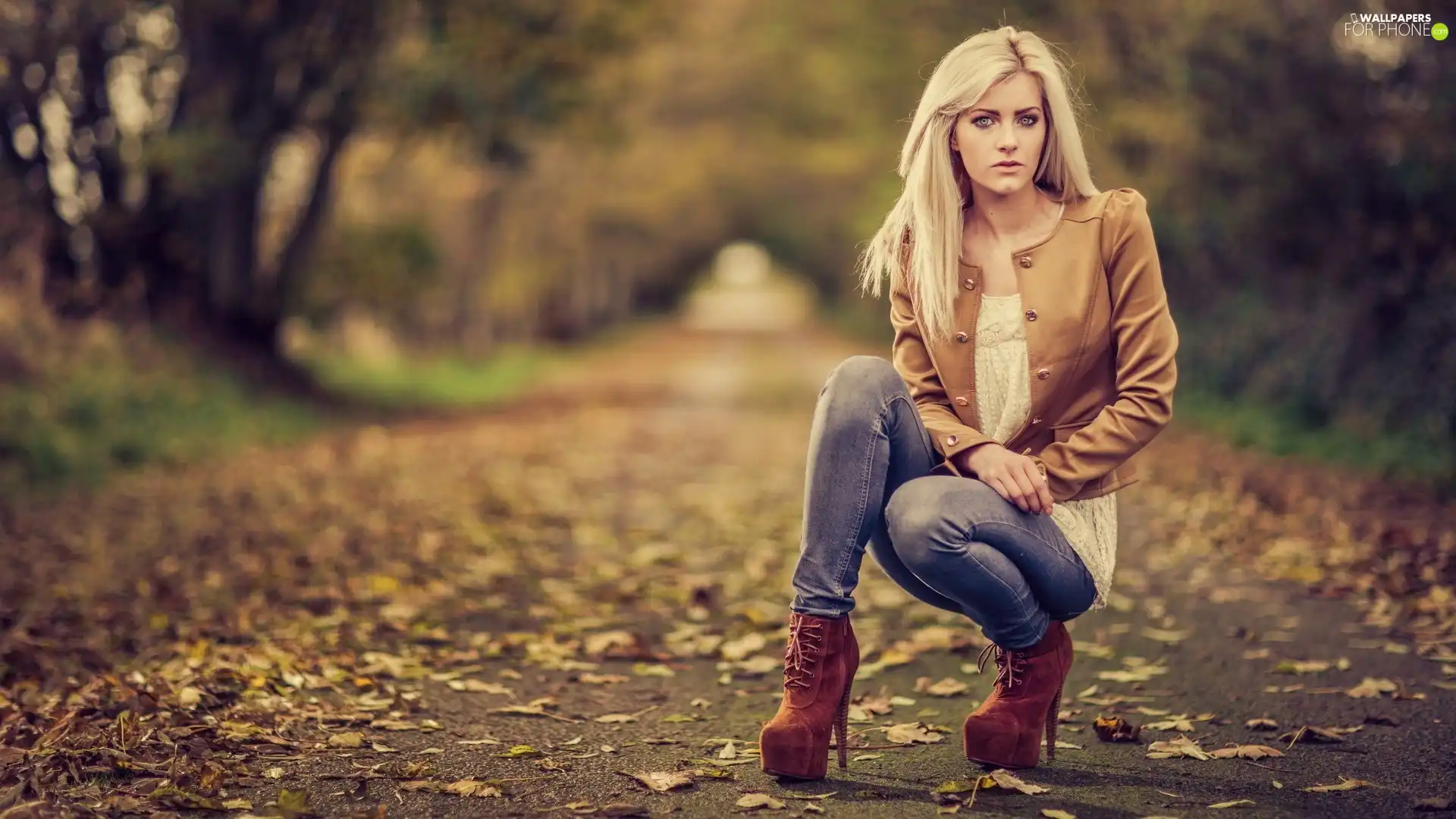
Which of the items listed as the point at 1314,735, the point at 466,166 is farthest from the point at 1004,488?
the point at 466,166

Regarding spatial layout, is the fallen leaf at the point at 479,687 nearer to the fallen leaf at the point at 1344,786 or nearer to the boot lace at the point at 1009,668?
the boot lace at the point at 1009,668

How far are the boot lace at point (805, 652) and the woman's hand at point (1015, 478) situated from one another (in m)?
0.60

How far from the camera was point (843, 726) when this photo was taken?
12.5ft

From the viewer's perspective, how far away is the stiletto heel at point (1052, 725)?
385cm

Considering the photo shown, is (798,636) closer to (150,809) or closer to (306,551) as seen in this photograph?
(150,809)

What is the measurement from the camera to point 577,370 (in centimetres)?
2848

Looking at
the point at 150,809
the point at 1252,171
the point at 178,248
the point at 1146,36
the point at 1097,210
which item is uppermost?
the point at 1146,36

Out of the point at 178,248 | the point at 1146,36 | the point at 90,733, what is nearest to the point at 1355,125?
the point at 1146,36

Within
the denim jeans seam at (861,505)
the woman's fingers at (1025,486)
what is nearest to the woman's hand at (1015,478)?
the woman's fingers at (1025,486)

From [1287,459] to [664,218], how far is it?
28.3 meters

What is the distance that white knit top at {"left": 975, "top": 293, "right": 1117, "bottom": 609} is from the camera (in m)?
3.83

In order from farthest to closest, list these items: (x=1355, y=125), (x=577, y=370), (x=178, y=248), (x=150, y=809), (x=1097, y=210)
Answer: (x=577, y=370), (x=178, y=248), (x=1355, y=125), (x=1097, y=210), (x=150, y=809)

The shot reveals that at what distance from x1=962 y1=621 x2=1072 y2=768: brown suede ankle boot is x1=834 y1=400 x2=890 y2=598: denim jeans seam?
53 cm

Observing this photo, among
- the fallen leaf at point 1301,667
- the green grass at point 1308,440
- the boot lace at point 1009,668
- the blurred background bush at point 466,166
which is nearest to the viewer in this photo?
the boot lace at point 1009,668
